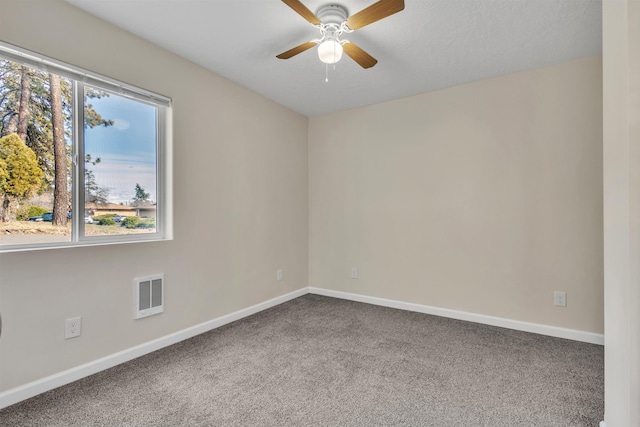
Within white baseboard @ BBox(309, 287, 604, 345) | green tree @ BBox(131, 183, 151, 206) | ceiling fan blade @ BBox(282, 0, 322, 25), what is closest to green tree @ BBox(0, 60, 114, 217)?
green tree @ BBox(131, 183, 151, 206)

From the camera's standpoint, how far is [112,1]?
1958mm

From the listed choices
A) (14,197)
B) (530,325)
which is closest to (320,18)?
(14,197)

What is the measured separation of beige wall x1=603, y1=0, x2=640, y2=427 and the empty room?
1 centimetres

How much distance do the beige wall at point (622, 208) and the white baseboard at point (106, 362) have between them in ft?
9.10

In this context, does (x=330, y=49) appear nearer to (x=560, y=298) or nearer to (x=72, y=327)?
(x=72, y=327)

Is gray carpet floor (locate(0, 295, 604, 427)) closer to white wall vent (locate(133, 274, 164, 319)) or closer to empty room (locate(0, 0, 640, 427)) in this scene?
empty room (locate(0, 0, 640, 427))

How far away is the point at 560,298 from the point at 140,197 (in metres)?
3.68

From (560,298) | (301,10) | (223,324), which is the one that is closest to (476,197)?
(560,298)

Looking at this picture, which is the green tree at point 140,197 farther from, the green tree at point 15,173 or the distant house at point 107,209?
the green tree at point 15,173

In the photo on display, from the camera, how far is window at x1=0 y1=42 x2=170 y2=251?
1841 millimetres

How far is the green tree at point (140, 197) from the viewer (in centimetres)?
247

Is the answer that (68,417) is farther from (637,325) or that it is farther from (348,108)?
(348,108)

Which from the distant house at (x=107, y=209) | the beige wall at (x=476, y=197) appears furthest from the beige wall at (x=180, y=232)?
the beige wall at (x=476, y=197)

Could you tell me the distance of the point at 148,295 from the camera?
243 cm
